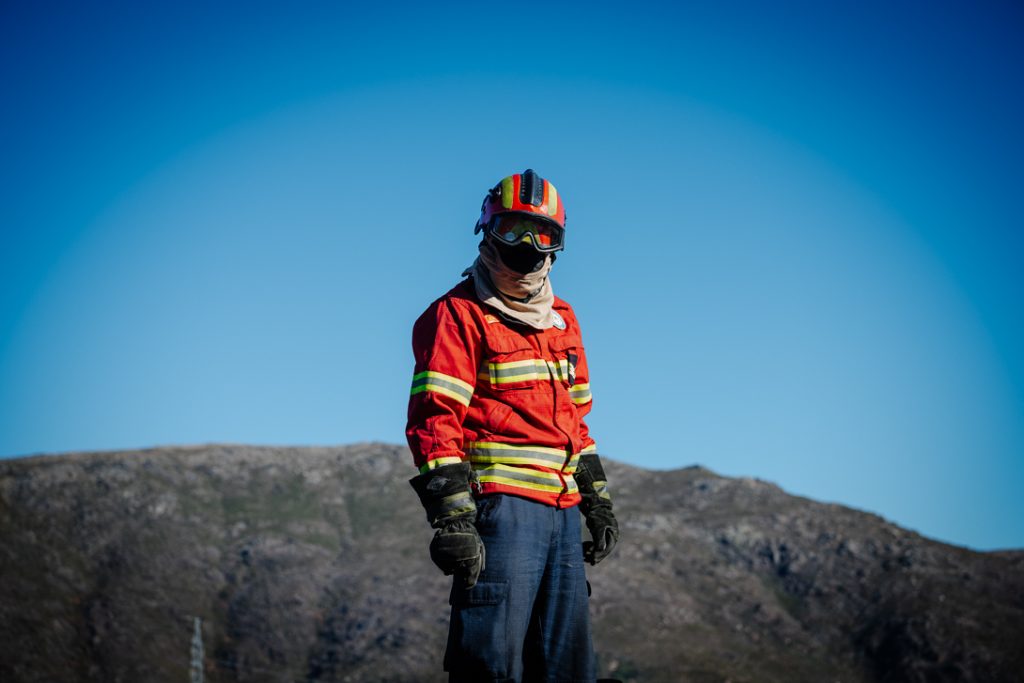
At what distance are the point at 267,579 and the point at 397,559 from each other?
725cm

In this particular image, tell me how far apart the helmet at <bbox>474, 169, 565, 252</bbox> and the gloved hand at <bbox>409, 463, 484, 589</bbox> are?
1588mm

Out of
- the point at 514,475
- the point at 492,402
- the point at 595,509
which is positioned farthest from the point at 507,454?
the point at 595,509

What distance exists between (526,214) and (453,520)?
2.07 m

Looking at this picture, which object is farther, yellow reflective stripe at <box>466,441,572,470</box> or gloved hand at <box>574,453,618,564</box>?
gloved hand at <box>574,453,618,564</box>

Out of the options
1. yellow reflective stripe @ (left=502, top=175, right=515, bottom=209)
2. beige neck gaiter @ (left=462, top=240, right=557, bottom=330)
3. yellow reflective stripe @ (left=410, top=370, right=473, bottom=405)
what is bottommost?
yellow reflective stripe @ (left=410, top=370, right=473, bottom=405)

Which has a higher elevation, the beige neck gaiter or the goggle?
the goggle

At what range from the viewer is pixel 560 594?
5.75 m

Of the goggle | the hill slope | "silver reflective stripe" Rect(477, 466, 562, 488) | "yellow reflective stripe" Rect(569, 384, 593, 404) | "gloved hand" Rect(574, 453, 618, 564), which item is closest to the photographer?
"silver reflective stripe" Rect(477, 466, 562, 488)

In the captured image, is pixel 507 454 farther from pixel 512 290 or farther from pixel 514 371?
pixel 512 290

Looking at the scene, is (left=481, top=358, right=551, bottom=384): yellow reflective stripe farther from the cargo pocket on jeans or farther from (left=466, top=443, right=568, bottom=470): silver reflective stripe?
the cargo pocket on jeans

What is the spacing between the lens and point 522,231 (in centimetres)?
600

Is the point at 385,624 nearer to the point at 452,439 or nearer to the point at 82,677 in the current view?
the point at 82,677

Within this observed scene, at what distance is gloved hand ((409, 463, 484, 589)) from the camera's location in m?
5.15

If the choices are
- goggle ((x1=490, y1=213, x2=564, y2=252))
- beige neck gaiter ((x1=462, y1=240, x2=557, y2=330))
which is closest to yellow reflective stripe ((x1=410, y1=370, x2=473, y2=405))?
beige neck gaiter ((x1=462, y1=240, x2=557, y2=330))
